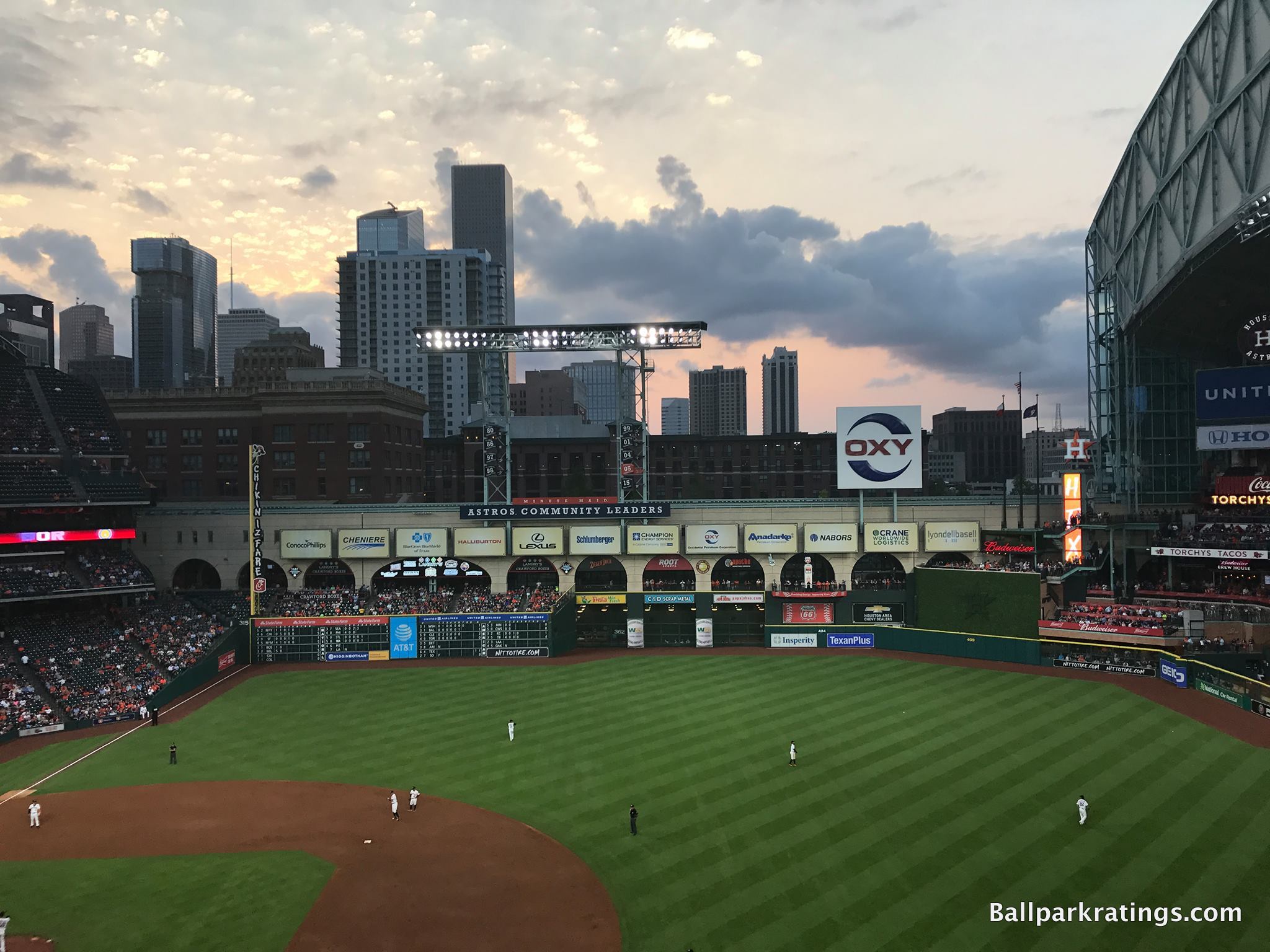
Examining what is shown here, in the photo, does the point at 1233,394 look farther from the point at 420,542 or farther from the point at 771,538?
the point at 420,542

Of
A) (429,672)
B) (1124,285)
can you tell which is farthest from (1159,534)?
(429,672)

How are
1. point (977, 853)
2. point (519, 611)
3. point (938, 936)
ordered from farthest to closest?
1. point (519, 611)
2. point (977, 853)
3. point (938, 936)

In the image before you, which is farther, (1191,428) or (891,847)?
(1191,428)

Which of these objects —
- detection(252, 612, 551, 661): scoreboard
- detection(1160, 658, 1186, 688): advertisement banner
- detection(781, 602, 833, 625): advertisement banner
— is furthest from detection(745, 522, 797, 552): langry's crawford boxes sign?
detection(1160, 658, 1186, 688): advertisement banner

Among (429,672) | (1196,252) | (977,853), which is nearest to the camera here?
(977,853)

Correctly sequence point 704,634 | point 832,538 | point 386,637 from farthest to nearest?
point 832,538, point 704,634, point 386,637

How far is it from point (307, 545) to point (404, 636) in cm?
1261

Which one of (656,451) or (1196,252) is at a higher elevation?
(1196,252)

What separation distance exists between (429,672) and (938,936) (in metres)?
39.1

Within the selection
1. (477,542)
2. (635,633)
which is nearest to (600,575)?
(635,633)

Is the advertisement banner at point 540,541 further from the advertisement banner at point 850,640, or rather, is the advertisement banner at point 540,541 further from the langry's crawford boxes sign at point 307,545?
the advertisement banner at point 850,640

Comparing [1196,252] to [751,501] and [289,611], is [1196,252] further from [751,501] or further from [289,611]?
[289,611]

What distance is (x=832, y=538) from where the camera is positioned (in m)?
62.7

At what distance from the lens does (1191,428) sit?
70.4 m
